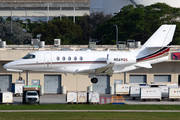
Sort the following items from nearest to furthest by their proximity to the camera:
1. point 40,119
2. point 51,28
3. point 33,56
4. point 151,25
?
point 40,119
point 33,56
point 151,25
point 51,28

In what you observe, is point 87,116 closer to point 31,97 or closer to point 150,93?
point 31,97

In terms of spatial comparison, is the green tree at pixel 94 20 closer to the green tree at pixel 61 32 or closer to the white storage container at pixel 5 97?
the green tree at pixel 61 32

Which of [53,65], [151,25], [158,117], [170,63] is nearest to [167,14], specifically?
[151,25]

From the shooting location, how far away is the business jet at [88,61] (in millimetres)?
40469

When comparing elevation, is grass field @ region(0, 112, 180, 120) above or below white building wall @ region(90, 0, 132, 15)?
below

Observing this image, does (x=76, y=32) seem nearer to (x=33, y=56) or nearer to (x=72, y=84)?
(x=72, y=84)

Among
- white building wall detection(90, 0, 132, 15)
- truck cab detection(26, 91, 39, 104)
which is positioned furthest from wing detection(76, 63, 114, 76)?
white building wall detection(90, 0, 132, 15)

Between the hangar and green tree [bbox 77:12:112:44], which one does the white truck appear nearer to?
the hangar

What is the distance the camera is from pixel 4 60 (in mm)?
53031

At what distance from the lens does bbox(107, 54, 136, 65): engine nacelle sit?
133ft

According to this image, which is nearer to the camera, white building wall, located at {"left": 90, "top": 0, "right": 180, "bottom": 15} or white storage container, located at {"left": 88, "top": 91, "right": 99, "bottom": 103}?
white storage container, located at {"left": 88, "top": 91, "right": 99, "bottom": 103}

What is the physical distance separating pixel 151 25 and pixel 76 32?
28.4 m

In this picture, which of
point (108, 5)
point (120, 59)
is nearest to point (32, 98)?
point (120, 59)

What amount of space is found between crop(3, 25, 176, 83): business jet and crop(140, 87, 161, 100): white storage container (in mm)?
3839
